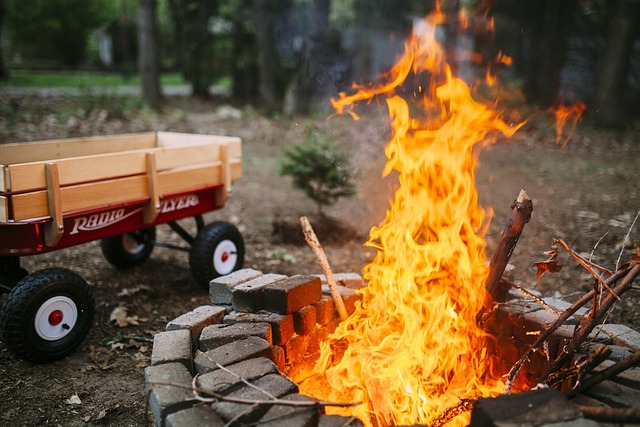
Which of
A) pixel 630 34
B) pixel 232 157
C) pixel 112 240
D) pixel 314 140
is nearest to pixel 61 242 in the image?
pixel 112 240

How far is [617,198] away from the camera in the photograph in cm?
841

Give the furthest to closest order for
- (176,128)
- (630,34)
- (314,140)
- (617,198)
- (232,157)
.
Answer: (630,34), (176,128), (617,198), (314,140), (232,157)

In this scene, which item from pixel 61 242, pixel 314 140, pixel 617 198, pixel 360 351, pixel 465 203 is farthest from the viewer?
pixel 617 198

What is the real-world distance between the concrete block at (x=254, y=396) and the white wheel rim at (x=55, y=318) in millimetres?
1875

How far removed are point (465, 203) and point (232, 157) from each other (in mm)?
2590

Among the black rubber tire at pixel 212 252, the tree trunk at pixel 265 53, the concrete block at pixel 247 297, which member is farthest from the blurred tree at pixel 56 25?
the concrete block at pixel 247 297

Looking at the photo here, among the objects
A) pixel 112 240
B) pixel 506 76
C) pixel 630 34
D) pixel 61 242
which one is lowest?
pixel 112 240

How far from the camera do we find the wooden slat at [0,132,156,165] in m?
4.64

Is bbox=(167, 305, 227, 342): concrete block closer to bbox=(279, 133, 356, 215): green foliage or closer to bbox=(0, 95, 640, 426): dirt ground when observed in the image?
bbox=(0, 95, 640, 426): dirt ground

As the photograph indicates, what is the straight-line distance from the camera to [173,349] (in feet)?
9.99

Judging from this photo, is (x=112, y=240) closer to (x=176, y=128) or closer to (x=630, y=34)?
(x=176, y=128)

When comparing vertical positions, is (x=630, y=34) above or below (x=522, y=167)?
above

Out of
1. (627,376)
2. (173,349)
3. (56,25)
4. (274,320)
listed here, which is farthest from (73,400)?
(56,25)

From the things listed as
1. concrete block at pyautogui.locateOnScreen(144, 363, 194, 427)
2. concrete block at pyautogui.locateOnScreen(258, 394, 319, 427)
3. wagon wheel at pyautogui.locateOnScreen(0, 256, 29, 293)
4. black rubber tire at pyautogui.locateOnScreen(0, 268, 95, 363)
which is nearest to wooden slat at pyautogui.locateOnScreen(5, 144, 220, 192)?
black rubber tire at pyautogui.locateOnScreen(0, 268, 95, 363)
